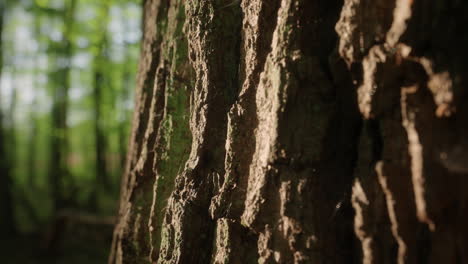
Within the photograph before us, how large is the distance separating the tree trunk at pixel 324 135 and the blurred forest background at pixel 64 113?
624 centimetres

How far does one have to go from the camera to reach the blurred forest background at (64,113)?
8797mm

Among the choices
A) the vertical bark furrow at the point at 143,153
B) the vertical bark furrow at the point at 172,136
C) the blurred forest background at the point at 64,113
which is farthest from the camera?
the blurred forest background at the point at 64,113

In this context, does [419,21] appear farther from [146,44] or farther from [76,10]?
[76,10]

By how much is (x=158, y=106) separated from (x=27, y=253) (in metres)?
8.31

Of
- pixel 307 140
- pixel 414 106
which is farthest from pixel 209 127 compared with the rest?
pixel 414 106

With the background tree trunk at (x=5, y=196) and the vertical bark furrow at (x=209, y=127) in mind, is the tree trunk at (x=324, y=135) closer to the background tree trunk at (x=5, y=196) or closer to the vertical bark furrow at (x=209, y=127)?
the vertical bark furrow at (x=209, y=127)

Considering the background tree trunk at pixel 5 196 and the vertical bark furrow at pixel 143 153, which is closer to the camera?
the vertical bark furrow at pixel 143 153

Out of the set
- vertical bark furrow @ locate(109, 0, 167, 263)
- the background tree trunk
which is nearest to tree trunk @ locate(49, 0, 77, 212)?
the background tree trunk

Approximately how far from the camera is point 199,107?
170cm

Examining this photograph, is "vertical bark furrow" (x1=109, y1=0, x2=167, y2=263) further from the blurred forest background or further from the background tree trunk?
the background tree trunk

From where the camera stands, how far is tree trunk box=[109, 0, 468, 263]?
112 centimetres

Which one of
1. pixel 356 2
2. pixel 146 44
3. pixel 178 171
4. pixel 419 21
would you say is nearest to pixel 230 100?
pixel 178 171

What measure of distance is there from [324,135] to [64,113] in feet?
38.0

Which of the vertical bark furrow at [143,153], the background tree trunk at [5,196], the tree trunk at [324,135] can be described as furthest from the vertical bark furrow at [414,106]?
the background tree trunk at [5,196]
